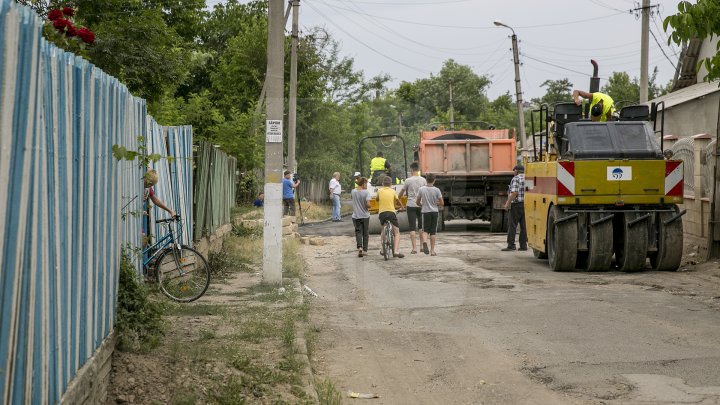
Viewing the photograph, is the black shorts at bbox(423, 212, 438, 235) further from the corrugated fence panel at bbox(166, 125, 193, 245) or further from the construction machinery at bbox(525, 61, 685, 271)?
the corrugated fence panel at bbox(166, 125, 193, 245)

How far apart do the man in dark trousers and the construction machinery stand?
4.14m

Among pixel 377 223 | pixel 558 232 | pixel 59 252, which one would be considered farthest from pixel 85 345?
pixel 377 223

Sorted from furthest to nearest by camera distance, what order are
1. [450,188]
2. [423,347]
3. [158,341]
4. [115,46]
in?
[450,188]
[115,46]
[423,347]
[158,341]

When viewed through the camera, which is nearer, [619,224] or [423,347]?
[423,347]

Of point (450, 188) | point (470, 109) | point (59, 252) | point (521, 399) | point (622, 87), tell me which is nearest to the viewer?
point (59, 252)

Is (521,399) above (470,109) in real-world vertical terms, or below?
below

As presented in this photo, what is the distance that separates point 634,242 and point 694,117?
539 inches

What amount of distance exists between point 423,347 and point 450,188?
1735 cm

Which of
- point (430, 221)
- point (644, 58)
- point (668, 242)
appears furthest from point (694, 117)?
point (668, 242)

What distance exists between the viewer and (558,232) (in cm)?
1553

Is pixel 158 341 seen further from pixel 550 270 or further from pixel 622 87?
pixel 622 87

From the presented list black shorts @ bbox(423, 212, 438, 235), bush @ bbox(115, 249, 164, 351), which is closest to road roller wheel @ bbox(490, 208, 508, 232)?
black shorts @ bbox(423, 212, 438, 235)

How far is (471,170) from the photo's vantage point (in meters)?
26.6

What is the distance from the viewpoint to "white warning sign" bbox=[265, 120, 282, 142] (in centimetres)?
1368
